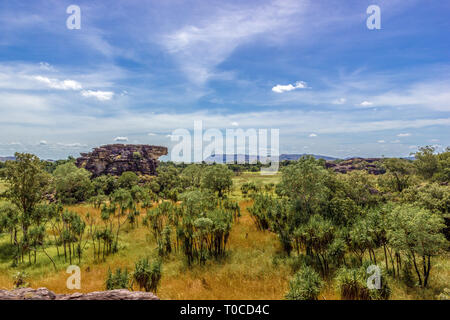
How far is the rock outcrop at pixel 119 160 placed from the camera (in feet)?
307

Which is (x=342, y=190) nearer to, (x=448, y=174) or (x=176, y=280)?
→ (x=176, y=280)

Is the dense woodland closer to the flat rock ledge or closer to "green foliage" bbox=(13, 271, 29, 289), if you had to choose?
"green foliage" bbox=(13, 271, 29, 289)

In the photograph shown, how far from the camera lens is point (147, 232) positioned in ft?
84.7

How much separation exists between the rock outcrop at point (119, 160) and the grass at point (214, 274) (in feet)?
252

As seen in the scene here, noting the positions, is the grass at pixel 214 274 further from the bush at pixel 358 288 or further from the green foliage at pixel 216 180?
the green foliage at pixel 216 180

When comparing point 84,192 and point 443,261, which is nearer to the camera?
point 443,261

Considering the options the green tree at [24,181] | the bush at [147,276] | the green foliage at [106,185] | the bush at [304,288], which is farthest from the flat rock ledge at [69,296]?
the green foliage at [106,185]

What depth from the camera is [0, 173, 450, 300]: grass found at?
45.5ft
